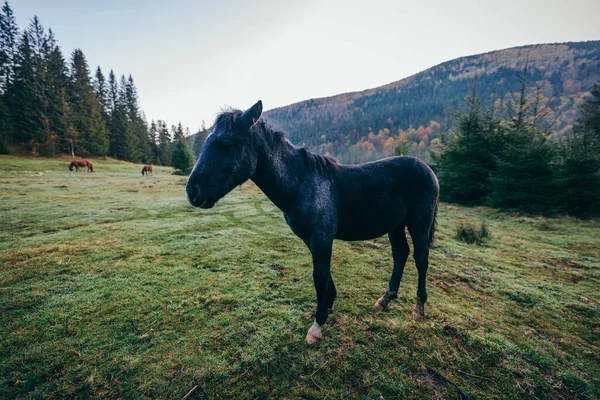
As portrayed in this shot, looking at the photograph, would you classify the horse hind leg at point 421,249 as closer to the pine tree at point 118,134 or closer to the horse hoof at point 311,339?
the horse hoof at point 311,339

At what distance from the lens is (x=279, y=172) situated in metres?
2.54

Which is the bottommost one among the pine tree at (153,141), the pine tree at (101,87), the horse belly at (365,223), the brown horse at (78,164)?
the horse belly at (365,223)

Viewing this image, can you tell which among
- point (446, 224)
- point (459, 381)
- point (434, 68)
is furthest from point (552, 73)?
point (459, 381)

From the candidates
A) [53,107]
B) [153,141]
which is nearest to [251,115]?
[53,107]

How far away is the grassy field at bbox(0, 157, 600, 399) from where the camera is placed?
2.20 m

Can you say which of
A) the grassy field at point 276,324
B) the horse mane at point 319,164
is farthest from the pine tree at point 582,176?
the horse mane at point 319,164

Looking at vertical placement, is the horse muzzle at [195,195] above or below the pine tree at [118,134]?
below

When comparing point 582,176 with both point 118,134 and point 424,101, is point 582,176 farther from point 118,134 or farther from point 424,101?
point 424,101

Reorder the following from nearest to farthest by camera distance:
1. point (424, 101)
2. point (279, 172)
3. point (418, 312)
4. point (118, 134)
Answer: point (279, 172) < point (418, 312) < point (118, 134) < point (424, 101)

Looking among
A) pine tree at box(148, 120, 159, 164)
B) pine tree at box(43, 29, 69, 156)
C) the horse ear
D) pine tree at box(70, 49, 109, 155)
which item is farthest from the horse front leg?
pine tree at box(148, 120, 159, 164)

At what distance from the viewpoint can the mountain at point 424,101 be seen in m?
89.7

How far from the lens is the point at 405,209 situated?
3.15 metres

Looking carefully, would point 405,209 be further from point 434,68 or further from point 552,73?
point 434,68

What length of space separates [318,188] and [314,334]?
5.99ft
